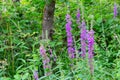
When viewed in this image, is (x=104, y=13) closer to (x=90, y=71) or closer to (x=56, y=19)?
(x=56, y=19)

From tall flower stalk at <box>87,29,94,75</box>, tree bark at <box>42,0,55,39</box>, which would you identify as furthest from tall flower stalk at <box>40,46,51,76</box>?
tree bark at <box>42,0,55,39</box>

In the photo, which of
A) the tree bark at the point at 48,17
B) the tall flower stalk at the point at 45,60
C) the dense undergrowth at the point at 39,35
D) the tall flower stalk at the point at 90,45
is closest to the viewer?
the tall flower stalk at the point at 90,45

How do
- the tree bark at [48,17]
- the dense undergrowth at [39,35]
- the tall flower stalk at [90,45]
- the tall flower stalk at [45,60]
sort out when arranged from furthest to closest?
the tree bark at [48,17] < the dense undergrowth at [39,35] < the tall flower stalk at [45,60] < the tall flower stalk at [90,45]

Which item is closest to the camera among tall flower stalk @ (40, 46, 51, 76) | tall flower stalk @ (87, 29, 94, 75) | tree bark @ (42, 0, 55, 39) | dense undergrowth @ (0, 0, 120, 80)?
tall flower stalk @ (87, 29, 94, 75)

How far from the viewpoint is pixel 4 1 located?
4.88 m

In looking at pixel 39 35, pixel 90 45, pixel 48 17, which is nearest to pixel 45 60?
pixel 90 45


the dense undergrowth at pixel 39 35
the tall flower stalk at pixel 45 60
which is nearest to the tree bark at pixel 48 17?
the dense undergrowth at pixel 39 35

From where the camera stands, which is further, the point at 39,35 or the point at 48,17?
the point at 39,35

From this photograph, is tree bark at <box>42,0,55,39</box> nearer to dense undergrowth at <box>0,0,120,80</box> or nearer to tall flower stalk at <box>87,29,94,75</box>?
dense undergrowth at <box>0,0,120,80</box>

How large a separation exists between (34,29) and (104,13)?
3.92ft

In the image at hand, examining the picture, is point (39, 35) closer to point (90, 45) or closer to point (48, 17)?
point (48, 17)

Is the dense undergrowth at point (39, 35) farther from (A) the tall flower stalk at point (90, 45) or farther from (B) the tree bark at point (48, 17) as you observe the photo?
(A) the tall flower stalk at point (90, 45)

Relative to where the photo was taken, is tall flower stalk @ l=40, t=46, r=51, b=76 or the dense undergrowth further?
the dense undergrowth

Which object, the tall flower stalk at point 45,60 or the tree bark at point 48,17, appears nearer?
the tall flower stalk at point 45,60
